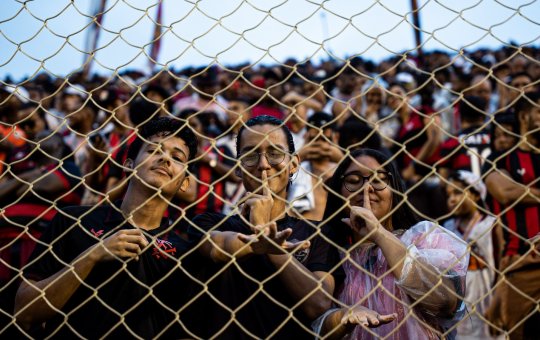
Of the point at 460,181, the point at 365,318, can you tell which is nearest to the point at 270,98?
the point at 460,181

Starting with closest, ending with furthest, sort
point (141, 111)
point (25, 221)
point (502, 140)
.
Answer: point (25, 221) → point (502, 140) → point (141, 111)

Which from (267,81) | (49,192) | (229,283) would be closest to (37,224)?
(49,192)

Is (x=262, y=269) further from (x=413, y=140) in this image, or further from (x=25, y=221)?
(x=413, y=140)

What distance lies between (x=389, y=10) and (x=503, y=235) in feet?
8.33

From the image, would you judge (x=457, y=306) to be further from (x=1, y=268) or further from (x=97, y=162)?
(x=97, y=162)

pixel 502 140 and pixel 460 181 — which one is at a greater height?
pixel 502 140

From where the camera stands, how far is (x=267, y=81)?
26.3ft

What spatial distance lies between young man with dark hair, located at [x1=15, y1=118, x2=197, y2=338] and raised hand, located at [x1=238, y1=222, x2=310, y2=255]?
1.05ft

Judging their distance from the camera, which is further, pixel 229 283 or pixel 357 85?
pixel 357 85

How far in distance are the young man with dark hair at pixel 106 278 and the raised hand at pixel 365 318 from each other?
0.64 metres

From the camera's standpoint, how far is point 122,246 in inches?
98.8

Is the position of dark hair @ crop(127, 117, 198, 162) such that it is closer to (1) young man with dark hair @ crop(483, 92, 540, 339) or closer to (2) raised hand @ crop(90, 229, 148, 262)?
(2) raised hand @ crop(90, 229, 148, 262)

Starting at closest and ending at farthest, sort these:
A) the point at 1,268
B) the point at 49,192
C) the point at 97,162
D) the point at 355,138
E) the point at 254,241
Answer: the point at 254,241, the point at 1,268, the point at 49,192, the point at 355,138, the point at 97,162

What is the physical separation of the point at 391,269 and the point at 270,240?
0.47 meters
